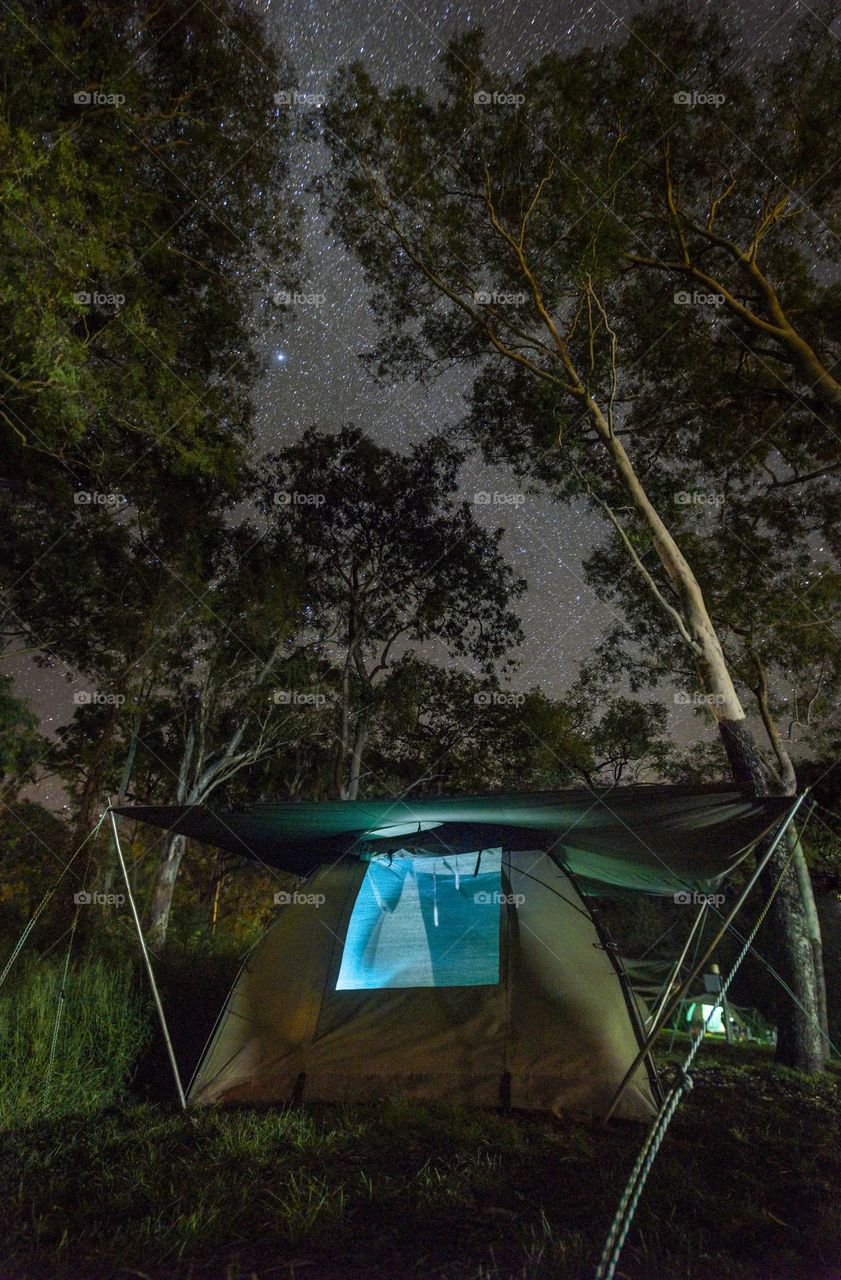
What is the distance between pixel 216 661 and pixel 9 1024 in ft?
37.1

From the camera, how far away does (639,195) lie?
9.98 m

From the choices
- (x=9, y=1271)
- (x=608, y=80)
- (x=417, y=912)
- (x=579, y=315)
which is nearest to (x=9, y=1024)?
(x=9, y=1271)

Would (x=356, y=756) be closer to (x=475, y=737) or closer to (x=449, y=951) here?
(x=475, y=737)

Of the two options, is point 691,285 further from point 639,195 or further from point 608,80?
point 608,80
